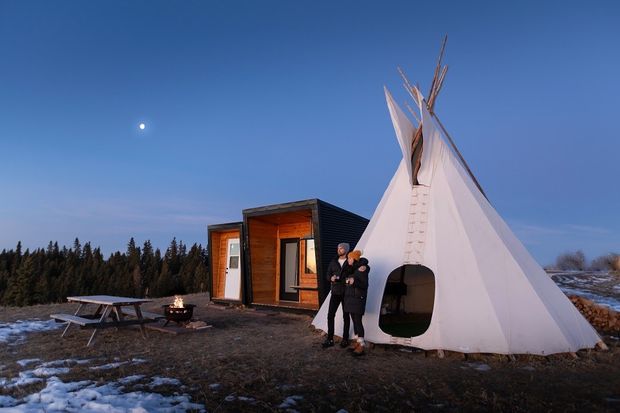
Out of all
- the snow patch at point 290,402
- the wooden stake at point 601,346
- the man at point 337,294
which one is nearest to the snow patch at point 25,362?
the snow patch at point 290,402

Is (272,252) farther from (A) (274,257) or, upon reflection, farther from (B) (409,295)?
(B) (409,295)

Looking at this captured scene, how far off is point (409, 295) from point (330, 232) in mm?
3172

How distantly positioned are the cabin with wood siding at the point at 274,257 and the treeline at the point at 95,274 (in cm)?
2527

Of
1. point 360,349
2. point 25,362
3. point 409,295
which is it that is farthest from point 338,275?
point 409,295

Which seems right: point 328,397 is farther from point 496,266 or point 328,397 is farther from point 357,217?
point 357,217

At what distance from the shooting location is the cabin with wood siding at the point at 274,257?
12680 millimetres

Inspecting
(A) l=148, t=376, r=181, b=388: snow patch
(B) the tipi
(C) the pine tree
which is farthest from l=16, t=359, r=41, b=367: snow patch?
(C) the pine tree

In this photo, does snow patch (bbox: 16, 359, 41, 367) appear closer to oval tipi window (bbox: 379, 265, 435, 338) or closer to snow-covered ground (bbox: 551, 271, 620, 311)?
oval tipi window (bbox: 379, 265, 435, 338)

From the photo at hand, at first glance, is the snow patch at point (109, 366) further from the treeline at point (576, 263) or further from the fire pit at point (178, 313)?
the treeline at point (576, 263)

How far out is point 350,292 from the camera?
22.7ft

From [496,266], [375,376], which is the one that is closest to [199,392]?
[375,376]

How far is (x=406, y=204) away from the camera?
8.27 metres

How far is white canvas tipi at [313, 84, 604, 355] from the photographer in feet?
21.2

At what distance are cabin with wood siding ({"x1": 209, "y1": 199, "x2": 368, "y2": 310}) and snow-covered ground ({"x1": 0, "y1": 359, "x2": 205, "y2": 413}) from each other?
23.8 feet
